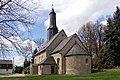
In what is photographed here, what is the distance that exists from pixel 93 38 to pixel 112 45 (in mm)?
18723

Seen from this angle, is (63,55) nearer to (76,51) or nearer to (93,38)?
(76,51)

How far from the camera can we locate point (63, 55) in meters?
49.0

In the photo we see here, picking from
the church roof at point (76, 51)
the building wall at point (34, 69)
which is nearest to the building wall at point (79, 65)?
the church roof at point (76, 51)

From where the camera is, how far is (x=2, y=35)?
1281cm

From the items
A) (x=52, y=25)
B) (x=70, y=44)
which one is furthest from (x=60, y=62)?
(x=52, y=25)

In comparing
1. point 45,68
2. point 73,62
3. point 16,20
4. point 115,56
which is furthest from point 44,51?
point 16,20

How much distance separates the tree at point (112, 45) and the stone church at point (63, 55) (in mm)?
5307

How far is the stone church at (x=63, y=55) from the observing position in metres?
45.5

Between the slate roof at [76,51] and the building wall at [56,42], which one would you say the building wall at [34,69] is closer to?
the building wall at [56,42]

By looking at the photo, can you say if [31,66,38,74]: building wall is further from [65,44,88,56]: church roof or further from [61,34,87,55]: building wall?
[65,44,88,56]: church roof

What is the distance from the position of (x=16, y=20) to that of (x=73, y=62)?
110 ft

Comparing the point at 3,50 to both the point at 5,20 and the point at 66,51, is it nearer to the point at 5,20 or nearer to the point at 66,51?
the point at 5,20

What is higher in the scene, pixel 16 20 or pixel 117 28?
pixel 117 28

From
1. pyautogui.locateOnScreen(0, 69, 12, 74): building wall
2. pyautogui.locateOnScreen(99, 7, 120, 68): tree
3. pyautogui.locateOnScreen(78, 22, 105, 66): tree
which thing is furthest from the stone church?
pyautogui.locateOnScreen(0, 69, 12, 74): building wall
